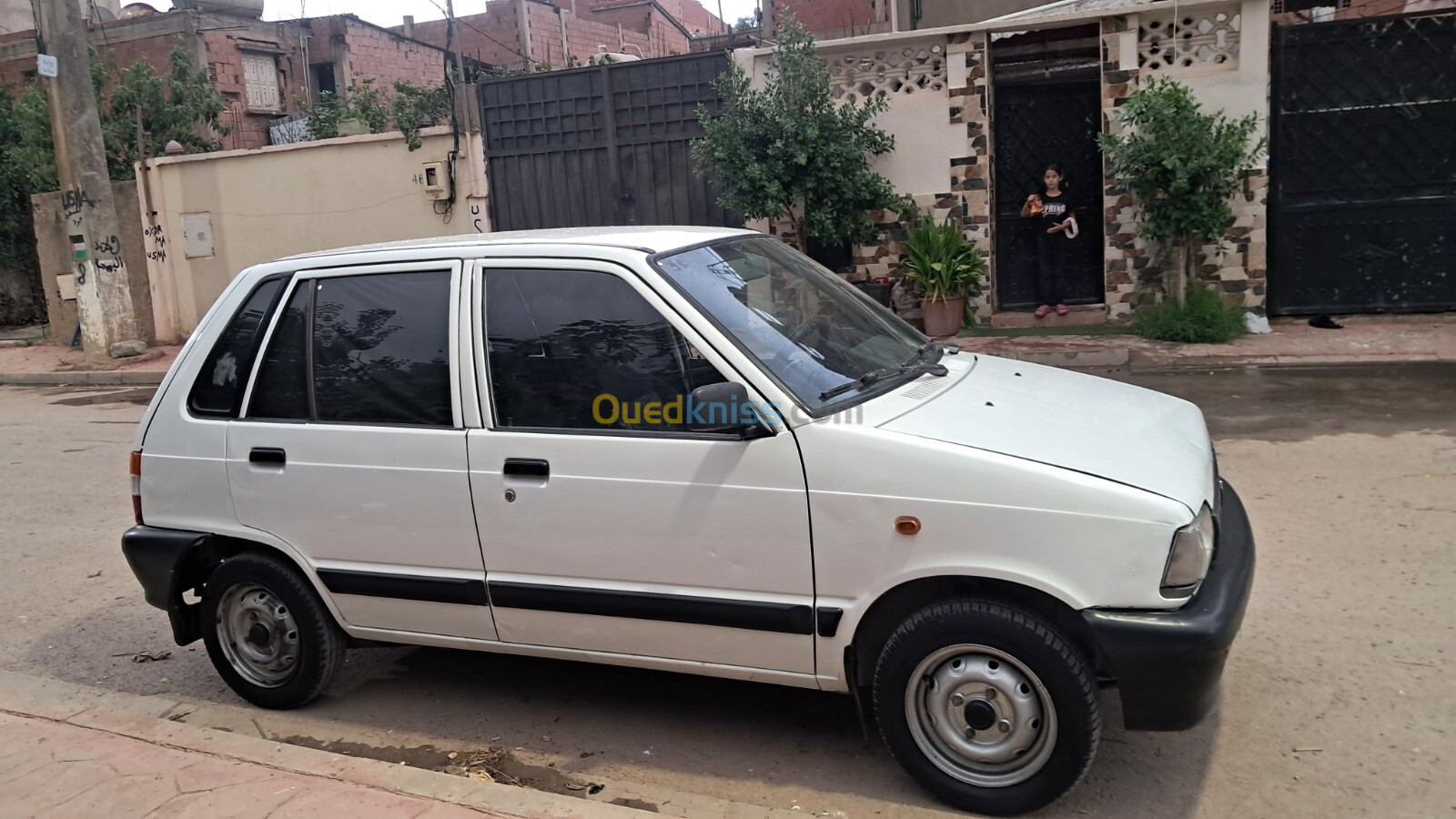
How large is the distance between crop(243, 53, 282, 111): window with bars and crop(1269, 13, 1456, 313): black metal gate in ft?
76.2

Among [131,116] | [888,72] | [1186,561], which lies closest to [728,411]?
[1186,561]

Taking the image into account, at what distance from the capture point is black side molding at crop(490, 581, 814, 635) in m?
3.48

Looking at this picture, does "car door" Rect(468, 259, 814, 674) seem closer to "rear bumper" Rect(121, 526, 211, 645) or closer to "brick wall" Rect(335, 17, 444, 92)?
"rear bumper" Rect(121, 526, 211, 645)

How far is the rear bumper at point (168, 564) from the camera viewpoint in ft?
14.4

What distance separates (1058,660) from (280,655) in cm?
300

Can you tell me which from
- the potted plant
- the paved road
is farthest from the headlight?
the potted plant

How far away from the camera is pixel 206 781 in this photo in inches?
145

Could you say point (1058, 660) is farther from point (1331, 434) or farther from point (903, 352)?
point (1331, 434)

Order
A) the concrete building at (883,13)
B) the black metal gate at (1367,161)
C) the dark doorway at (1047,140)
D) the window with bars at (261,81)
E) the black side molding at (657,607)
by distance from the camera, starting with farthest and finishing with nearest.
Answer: the window with bars at (261,81) → the concrete building at (883,13) → the dark doorway at (1047,140) → the black metal gate at (1367,161) → the black side molding at (657,607)

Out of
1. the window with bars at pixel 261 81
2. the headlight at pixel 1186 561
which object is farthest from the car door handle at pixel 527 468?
the window with bars at pixel 261 81

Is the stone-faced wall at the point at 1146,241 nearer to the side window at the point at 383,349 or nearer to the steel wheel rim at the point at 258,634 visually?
the side window at the point at 383,349

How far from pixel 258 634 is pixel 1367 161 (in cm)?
1126

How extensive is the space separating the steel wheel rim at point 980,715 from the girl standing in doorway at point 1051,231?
390 inches

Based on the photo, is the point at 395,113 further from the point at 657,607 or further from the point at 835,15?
the point at 657,607
